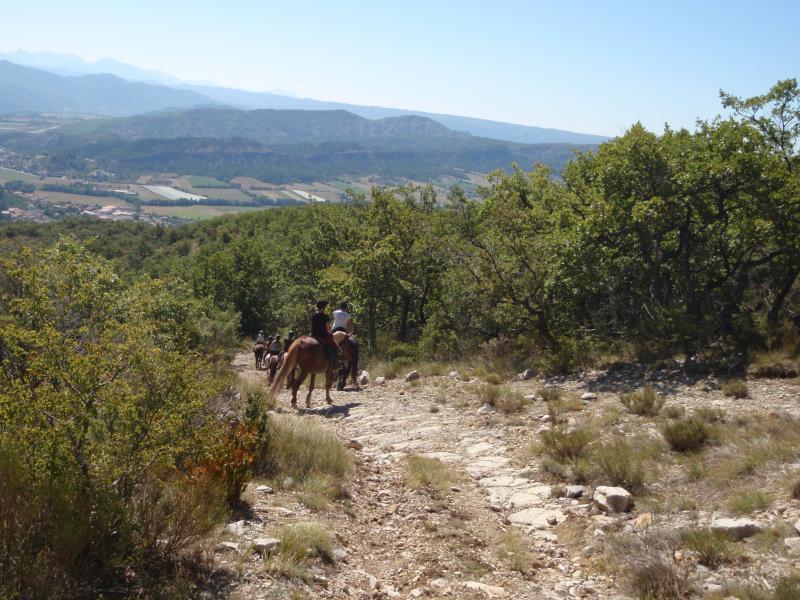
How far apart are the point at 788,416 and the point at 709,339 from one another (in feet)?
16.5

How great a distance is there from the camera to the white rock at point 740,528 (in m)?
Result: 5.90

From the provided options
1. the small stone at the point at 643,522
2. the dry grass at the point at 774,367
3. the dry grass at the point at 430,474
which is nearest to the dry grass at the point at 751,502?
the small stone at the point at 643,522

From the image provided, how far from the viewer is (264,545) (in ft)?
18.7

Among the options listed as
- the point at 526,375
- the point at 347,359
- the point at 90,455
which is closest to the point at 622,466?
the point at 90,455

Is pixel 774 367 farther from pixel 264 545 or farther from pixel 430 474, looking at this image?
pixel 264 545

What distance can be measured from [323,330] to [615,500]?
872 centimetres

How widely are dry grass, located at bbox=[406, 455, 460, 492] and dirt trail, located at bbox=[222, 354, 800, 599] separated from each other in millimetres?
145

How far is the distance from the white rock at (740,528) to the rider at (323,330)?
9.85m

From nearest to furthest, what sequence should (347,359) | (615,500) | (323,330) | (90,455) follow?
(90,455), (615,500), (323,330), (347,359)

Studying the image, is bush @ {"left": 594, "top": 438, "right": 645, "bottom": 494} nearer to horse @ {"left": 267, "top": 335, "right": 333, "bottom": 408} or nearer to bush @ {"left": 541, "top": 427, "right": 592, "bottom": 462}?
bush @ {"left": 541, "top": 427, "right": 592, "bottom": 462}

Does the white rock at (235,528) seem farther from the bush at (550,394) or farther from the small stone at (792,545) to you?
the bush at (550,394)

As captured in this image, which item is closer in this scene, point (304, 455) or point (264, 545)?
point (264, 545)

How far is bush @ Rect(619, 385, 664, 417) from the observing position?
10344mm

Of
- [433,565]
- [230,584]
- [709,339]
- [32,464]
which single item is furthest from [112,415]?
[709,339]
